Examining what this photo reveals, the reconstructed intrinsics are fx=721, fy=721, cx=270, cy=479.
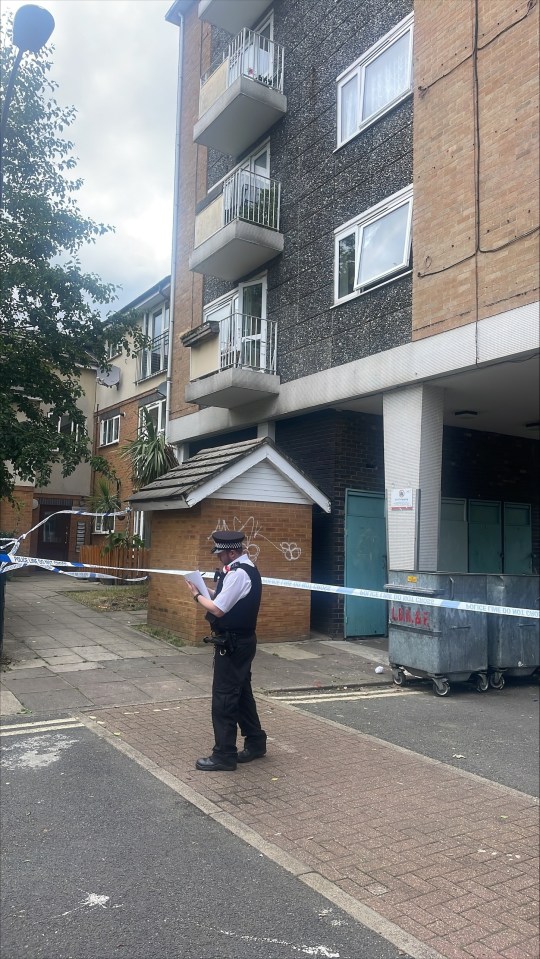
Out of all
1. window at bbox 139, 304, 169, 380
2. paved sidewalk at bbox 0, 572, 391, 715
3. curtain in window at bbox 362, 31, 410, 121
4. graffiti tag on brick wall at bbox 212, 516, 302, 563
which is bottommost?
paved sidewalk at bbox 0, 572, 391, 715

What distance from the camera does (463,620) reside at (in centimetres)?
790

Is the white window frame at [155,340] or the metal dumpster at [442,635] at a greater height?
the white window frame at [155,340]

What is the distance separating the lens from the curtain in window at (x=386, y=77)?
10.4 meters

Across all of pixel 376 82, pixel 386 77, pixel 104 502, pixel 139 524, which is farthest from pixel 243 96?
pixel 139 524

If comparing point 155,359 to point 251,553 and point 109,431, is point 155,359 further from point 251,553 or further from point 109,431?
point 251,553

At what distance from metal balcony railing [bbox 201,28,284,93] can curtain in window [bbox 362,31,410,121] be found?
9.43 feet

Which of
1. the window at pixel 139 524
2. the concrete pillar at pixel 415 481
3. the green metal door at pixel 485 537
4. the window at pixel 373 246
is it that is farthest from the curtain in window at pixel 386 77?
the window at pixel 139 524

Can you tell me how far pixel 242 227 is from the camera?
12680mm

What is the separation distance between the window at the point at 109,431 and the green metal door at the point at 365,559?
13765 mm

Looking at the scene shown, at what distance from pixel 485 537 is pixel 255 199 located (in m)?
7.56

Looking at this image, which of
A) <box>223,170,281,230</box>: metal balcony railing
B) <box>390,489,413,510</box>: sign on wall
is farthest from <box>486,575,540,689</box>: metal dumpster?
<box>223,170,281,230</box>: metal balcony railing

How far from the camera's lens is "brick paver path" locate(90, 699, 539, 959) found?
3.22 metres

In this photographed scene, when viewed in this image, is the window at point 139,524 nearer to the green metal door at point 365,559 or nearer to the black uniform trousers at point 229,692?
the green metal door at point 365,559

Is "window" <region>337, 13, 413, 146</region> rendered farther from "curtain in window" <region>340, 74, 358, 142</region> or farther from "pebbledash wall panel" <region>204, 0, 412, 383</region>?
"pebbledash wall panel" <region>204, 0, 412, 383</region>
